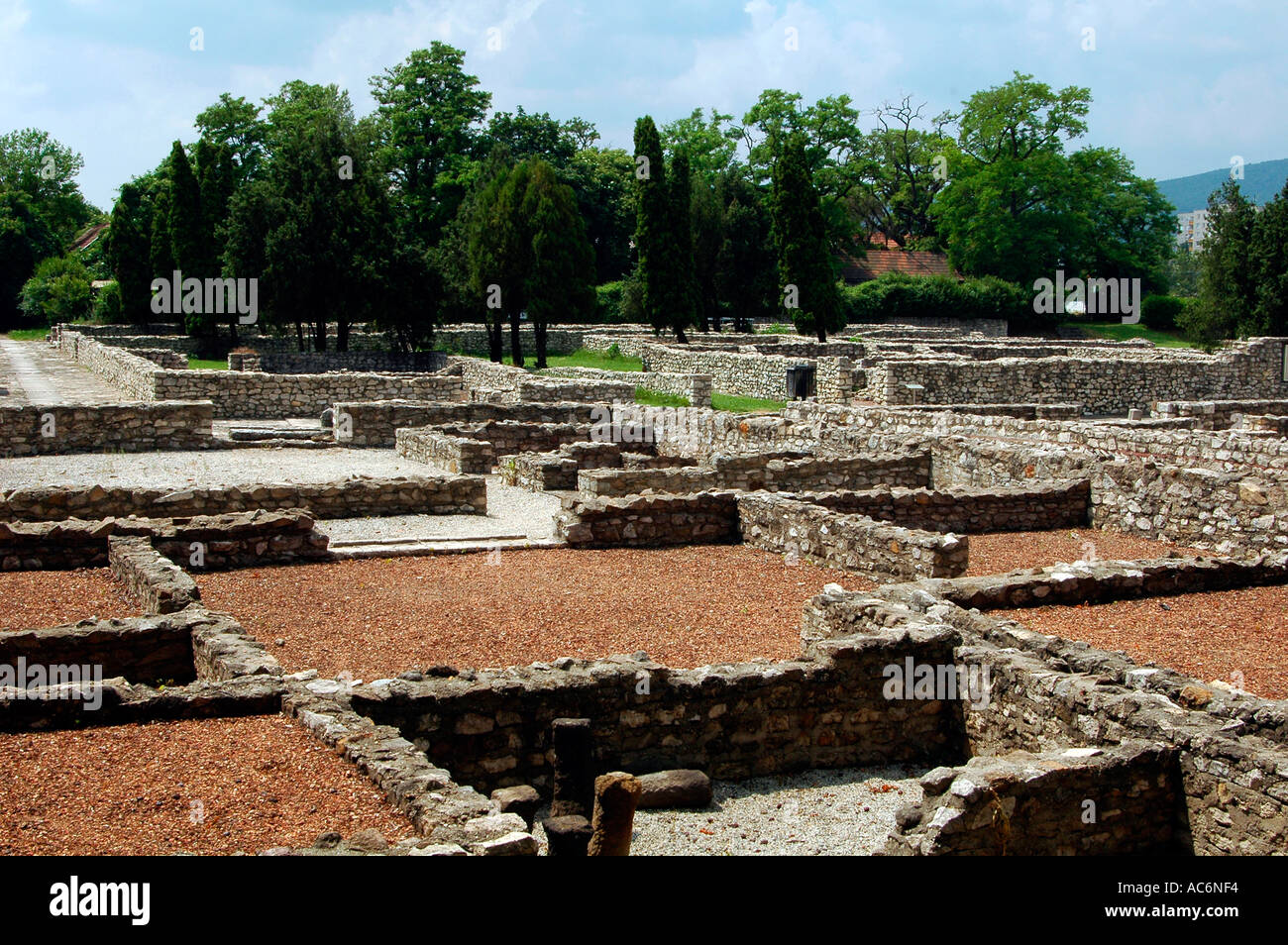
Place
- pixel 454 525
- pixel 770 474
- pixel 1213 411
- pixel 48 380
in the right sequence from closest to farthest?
pixel 454 525, pixel 770 474, pixel 1213 411, pixel 48 380

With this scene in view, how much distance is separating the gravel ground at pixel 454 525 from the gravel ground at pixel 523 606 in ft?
4.11

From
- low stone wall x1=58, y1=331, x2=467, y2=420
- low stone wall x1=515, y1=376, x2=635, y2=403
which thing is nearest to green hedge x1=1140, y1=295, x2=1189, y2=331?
low stone wall x1=515, y1=376, x2=635, y2=403

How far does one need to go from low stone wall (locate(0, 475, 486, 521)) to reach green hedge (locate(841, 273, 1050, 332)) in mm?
45708

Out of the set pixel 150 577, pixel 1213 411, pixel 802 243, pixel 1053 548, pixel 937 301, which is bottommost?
pixel 1053 548

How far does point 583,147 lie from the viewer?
3231 inches

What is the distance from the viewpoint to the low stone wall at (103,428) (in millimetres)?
22938

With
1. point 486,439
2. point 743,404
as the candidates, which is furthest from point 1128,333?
point 486,439

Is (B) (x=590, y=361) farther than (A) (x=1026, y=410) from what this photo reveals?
Yes

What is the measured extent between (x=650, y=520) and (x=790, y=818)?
23.8 feet

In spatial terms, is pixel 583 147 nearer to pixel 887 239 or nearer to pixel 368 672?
pixel 887 239

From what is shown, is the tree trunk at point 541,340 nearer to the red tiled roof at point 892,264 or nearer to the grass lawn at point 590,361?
the grass lawn at point 590,361

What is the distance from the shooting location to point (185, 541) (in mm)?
13227

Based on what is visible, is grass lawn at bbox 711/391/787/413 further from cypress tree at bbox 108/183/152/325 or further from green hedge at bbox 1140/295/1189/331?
green hedge at bbox 1140/295/1189/331

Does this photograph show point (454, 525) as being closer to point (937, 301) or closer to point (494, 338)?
point (494, 338)
